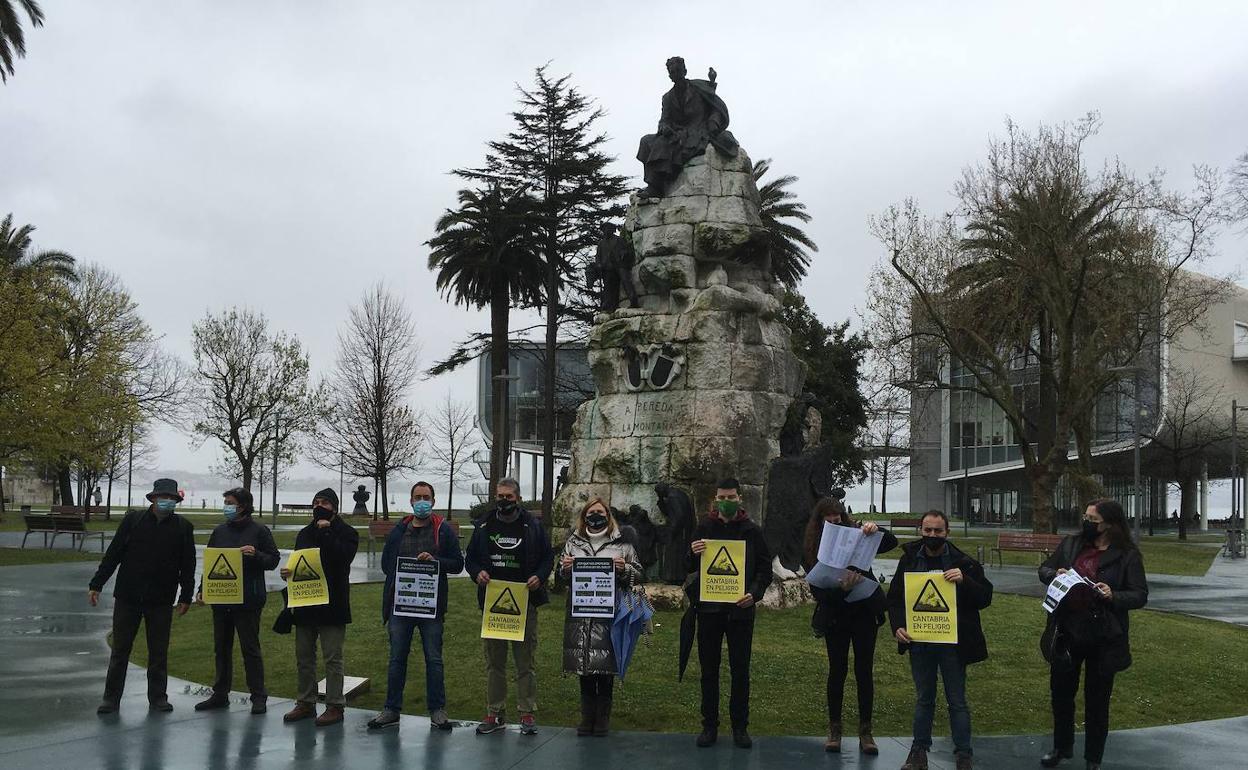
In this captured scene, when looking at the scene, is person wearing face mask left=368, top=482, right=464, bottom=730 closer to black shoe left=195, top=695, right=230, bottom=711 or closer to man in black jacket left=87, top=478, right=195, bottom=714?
black shoe left=195, top=695, right=230, bottom=711

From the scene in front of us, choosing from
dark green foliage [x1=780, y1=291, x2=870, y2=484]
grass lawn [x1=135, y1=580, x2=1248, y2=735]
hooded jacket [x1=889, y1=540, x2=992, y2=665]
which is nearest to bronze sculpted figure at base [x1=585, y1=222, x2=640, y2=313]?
grass lawn [x1=135, y1=580, x2=1248, y2=735]

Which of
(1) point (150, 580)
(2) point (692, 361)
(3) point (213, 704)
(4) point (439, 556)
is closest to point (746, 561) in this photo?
(4) point (439, 556)

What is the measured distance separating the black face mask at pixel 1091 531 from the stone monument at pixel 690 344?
24.7 ft

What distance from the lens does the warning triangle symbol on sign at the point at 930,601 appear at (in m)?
7.75

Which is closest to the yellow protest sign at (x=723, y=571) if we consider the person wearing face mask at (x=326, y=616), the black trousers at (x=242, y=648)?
the person wearing face mask at (x=326, y=616)

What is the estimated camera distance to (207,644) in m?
13.1

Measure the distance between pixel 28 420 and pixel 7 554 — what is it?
2997 millimetres

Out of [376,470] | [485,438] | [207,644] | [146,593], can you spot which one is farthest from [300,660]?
[485,438]

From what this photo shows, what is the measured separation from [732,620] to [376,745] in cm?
263

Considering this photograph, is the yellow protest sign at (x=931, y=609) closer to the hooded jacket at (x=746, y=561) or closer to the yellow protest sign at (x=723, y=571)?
the hooded jacket at (x=746, y=561)

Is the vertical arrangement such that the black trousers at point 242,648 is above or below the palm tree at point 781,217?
below

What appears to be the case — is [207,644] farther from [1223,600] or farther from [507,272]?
[507,272]

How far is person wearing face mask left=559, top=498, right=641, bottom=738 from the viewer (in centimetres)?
859

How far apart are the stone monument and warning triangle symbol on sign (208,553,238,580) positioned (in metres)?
7.01
